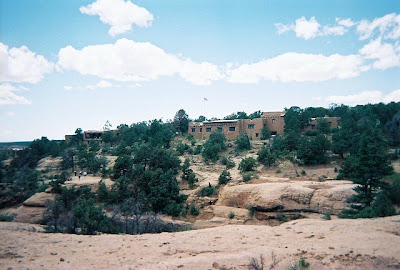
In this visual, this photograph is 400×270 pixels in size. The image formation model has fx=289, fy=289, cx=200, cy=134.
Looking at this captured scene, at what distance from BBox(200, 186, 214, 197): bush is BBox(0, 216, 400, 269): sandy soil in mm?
14553

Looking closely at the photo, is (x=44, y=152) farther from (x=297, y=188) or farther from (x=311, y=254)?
(x=311, y=254)

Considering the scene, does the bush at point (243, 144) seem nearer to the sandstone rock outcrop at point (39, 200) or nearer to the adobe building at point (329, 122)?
the adobe building at point (329, 122)

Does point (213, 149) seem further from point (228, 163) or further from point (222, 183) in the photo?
point (222, 183)

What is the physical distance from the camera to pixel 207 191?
26422 millimetres

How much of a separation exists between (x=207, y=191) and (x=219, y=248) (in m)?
17.2

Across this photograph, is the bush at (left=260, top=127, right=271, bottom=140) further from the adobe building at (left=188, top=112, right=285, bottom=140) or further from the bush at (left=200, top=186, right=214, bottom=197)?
the bush at (left=200, top=186, right=214, bottom=197)

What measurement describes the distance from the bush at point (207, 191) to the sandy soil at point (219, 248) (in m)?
14.6

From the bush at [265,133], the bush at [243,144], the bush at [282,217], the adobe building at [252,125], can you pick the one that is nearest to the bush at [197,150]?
the bush at [243,144]

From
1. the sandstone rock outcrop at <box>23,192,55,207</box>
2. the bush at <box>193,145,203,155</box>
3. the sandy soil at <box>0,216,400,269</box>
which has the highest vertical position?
the bush at <box>193,145,203,155</box>

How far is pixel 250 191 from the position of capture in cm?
2364

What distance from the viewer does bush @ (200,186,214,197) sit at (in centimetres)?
2630

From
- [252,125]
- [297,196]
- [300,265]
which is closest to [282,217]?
[297,196]

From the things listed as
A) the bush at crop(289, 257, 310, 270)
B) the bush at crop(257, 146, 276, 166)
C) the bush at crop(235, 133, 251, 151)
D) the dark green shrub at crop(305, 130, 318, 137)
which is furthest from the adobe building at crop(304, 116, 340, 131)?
the bush at crop(289, 257, 310, 270)

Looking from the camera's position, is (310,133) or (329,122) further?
(329,122)
